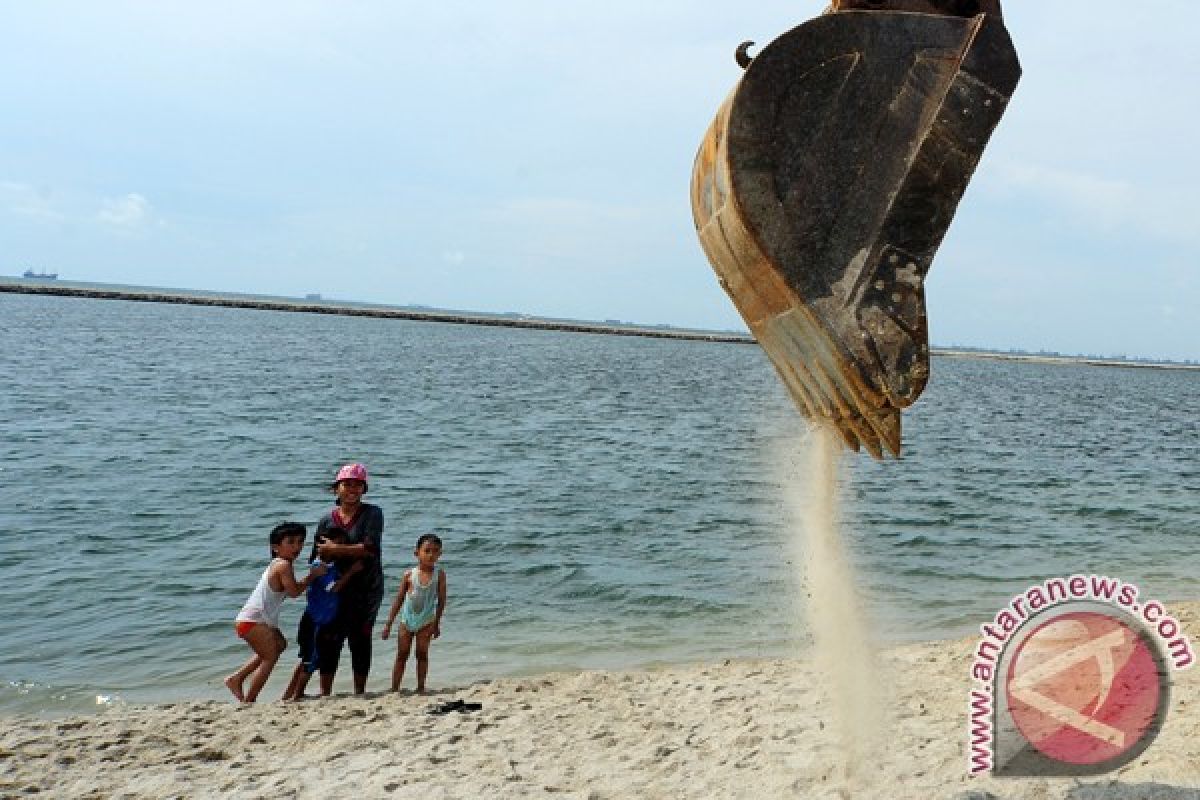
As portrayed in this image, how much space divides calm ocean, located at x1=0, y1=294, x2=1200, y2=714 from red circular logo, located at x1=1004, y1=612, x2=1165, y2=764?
2057 mm

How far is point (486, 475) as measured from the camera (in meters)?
15.8

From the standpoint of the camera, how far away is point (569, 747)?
5211mm

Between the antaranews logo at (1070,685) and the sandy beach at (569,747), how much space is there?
120mm

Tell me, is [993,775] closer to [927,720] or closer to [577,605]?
[927,720]

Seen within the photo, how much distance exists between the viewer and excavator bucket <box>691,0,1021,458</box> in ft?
11.0

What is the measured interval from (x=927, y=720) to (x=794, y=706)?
0.77 m

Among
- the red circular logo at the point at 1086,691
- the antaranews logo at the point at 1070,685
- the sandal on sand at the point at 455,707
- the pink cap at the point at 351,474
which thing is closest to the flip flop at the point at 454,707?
the sandal on sand at the point at 455,707

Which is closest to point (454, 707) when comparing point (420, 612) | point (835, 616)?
point (420, 612)

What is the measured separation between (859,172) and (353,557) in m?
3.96

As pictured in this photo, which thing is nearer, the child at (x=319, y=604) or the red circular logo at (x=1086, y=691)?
the red circular logo at (x=1086, y=691)

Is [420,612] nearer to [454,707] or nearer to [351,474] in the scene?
[454,707]

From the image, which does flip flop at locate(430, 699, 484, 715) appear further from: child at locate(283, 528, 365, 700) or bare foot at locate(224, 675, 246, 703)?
bare foot at locate(224, 675, 246, 703)

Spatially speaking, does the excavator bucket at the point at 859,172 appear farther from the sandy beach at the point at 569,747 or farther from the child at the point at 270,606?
the child at the point at 270,606

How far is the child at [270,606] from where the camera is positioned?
603cm
